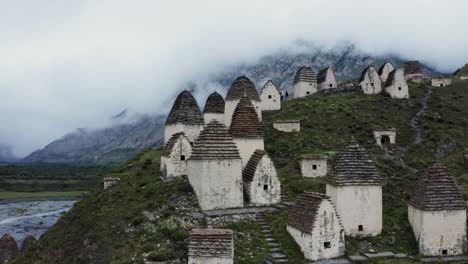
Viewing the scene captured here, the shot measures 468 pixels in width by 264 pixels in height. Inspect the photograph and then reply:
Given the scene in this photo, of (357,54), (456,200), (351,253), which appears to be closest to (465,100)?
(456,200)

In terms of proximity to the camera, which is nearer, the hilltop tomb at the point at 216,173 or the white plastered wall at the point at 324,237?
the white plastered wall at the point at 324,237

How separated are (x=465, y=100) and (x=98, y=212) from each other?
46.9 metres

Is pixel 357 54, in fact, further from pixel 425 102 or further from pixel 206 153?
pixel 206 153

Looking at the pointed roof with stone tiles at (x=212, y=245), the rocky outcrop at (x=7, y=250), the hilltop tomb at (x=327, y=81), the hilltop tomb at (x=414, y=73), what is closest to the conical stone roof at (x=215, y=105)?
the rocky outcrop at (x=7, y=250)

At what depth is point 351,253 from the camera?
22.5 metres

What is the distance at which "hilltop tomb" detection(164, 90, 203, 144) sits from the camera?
35.2m

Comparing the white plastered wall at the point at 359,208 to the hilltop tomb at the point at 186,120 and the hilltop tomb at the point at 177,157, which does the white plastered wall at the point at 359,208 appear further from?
the hilltop tomb at the point at 186,120

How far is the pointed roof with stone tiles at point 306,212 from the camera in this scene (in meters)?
21.5

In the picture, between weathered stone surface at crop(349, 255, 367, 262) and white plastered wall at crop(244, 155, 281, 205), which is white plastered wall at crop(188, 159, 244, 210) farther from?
weathered stone surface at crop(349, 255, 367, 262)

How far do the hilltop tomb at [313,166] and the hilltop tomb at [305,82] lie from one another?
29179mm

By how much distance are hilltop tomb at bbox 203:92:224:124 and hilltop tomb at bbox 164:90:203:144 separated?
18.2ft

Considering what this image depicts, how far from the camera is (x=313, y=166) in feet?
115

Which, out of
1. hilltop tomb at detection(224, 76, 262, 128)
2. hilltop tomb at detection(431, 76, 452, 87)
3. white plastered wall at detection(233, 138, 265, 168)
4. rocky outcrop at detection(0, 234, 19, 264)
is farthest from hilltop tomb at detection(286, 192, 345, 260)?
hilltop tomb at detection(431, 76, 452, 87)

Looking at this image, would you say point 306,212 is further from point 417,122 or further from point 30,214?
point 30,214
